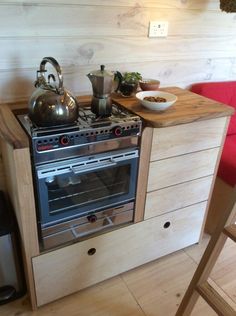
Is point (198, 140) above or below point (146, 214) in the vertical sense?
above

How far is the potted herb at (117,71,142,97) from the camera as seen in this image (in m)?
1.63

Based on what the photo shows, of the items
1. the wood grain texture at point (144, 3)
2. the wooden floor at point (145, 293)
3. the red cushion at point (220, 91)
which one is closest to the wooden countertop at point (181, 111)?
the red cushion at point (220, 91)

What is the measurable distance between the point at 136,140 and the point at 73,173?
333 mm

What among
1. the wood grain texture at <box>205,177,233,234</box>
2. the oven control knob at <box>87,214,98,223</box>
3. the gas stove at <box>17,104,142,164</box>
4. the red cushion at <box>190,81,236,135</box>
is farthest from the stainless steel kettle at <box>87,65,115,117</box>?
the wood grain texture at <box>205,177,233,234</box>

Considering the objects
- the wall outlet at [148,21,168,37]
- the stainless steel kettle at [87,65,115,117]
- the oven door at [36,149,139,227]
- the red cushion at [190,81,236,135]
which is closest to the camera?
the oven door at [36,149,139,227]

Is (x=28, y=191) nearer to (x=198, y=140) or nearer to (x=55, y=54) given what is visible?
(x=55, y=54)

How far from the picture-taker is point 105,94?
1.39 m

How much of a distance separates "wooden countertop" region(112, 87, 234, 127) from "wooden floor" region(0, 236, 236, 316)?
94 cm

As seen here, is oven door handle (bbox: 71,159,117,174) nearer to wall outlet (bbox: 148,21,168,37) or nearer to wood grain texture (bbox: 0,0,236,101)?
wood grain texture (bbox: 0,0,236,101)

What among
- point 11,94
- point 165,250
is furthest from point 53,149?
point 165,250

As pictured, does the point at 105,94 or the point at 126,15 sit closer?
the point at 105,94

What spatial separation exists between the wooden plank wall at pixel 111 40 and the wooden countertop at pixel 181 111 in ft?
0.89

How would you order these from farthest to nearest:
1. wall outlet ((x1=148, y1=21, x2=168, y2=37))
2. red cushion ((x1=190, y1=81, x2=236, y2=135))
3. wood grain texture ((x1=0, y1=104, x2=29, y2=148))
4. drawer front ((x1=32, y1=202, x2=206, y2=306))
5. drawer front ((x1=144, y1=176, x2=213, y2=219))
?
red cushion ((x1=190, y1=81, x2=236, y2=135)), wall outlet ((x1=148, y1=21, x2=168, y2=37)), drawer front ((x1=144, y1=176, x2=213, y2=219)), drawer front ((x1=32, y1=202, x2=206, y2=306)), wood grain texture ((x1=0, y1=104, x2=29, y2=148))

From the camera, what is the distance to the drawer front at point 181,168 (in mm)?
1535
